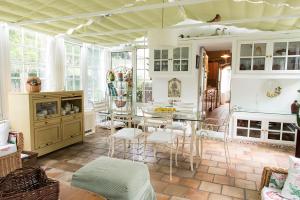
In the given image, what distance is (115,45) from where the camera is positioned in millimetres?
6168

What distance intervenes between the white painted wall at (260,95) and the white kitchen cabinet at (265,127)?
38cm

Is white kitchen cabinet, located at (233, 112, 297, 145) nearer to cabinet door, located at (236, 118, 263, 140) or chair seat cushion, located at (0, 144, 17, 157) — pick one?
cabinet door, located at (236, 118, 263, 140)

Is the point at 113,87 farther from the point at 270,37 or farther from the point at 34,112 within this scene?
the point at 270,37

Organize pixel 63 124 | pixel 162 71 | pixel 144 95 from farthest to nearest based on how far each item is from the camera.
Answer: pixel 144 95, pixel 162 71, pixel 63 124

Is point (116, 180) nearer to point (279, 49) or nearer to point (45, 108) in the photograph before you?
point (45, 108)

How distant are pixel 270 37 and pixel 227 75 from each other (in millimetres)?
8501

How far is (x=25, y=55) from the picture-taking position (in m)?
4.02

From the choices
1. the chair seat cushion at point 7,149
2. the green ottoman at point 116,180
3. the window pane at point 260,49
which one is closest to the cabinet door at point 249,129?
the window pane at point 260,49

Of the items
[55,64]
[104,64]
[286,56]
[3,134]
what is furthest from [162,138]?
[104,64]

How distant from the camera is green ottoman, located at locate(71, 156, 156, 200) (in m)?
1.84

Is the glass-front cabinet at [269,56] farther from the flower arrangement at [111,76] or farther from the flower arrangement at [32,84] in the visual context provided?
the flower arrangement at [32,84]

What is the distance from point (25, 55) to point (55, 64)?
601 mm

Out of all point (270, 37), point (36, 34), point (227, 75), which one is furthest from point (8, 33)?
point (227, 75)

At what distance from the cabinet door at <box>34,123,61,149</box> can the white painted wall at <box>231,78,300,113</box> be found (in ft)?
12.9
